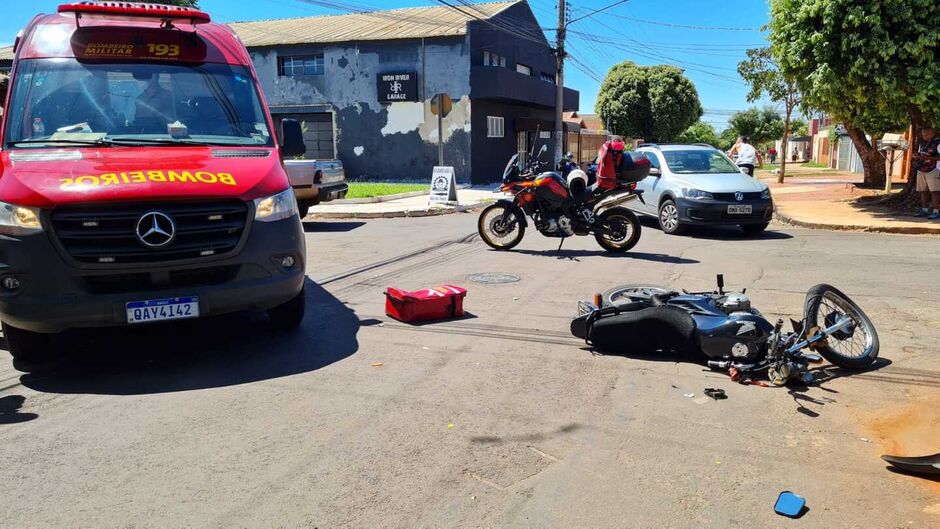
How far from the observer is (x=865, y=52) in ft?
43.6

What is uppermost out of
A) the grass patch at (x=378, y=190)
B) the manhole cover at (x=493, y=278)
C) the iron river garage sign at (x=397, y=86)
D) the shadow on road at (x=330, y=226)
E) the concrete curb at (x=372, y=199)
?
the iron river garage sign at (x=397, y=86)

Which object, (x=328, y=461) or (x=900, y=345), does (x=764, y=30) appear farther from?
(x=328, y=461)

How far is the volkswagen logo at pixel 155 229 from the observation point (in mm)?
4656

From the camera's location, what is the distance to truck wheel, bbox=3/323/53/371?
5074 mm

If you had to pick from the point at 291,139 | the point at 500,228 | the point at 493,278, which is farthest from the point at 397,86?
the point at 291,139

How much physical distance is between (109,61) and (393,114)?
22990mm

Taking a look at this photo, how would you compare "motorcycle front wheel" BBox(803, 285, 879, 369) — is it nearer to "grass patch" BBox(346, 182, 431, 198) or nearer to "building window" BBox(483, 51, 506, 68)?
"grass patch" BBox(346, 182, 431, 198)

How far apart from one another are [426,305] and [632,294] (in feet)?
6.19

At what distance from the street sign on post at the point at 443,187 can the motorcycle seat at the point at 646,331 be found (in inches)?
543

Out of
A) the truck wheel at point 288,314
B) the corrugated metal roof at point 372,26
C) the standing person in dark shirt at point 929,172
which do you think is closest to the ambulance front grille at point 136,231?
the truck wheel at point 288,314

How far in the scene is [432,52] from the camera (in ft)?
89.8

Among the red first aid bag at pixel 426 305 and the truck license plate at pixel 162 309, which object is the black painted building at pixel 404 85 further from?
the truck license plate at pixel 162 309

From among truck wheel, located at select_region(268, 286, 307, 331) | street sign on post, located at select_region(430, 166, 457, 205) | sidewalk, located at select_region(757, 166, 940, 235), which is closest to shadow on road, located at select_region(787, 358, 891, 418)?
truck wheel, located at select_region(268, 286, 307, 331)

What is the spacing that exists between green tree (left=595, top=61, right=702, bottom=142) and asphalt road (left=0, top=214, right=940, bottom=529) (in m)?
41.1
